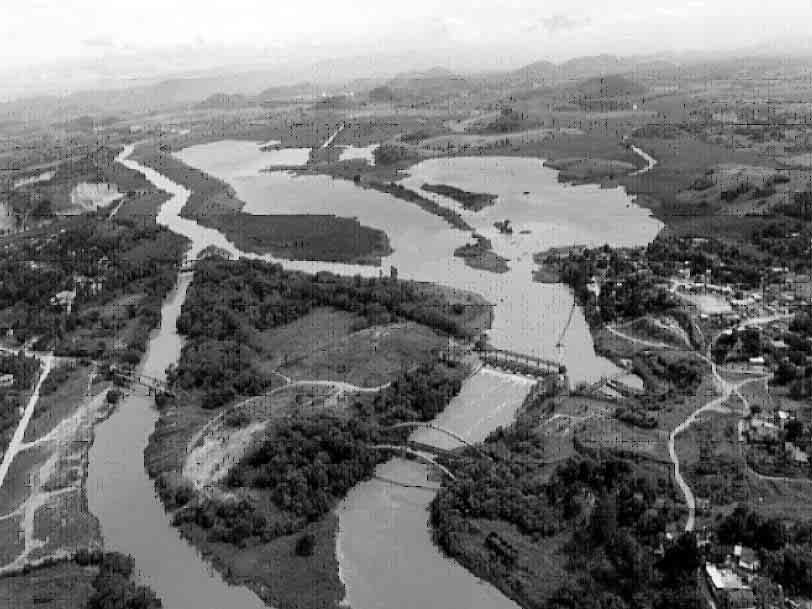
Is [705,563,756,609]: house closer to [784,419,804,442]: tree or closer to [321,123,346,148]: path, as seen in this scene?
[784,419,804,442]: tree

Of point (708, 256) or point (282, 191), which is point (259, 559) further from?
point (282, 191)

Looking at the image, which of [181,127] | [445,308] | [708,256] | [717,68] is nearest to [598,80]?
[717,68]

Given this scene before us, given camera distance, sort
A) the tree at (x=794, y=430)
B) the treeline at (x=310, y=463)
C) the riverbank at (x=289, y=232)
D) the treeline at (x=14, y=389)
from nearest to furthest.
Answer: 1. the treeline at (x=310, y=463)
2. the tree at (x=794, y=430)
3. the treeline at (x=14, y=389)
4. the riverbank at (x=289, y=232)

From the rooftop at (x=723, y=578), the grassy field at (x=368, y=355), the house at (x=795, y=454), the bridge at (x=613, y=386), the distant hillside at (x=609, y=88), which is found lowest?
the rooftop at (x=723, y=578)

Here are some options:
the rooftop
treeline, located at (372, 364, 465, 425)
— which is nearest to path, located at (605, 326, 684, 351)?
treeline, located at (372, 364, 465, 425)

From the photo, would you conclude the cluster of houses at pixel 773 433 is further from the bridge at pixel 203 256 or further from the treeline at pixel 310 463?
the bridge at pixel 203 256

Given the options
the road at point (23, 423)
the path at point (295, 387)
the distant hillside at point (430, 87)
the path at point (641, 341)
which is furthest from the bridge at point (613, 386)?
the distant hillside at point (430, 87)

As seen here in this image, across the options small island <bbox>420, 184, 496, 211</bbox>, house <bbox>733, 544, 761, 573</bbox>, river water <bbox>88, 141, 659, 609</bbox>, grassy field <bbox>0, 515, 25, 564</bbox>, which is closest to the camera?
house <bbox>733, 544, 761, 573</bbox>
